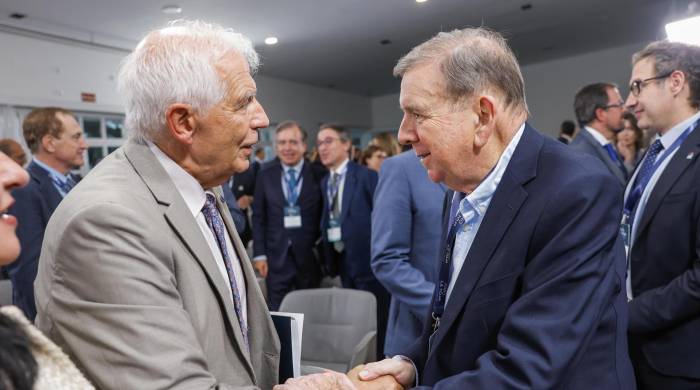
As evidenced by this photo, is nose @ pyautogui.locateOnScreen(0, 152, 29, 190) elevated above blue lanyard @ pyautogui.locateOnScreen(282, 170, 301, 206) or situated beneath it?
elevated above

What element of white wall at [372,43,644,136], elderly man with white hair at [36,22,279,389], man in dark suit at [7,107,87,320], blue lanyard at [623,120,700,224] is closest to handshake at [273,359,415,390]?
elderly man with white hair at [36,22,279,389]

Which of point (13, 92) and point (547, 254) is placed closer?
point (547, 254)

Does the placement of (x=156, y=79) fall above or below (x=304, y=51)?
below

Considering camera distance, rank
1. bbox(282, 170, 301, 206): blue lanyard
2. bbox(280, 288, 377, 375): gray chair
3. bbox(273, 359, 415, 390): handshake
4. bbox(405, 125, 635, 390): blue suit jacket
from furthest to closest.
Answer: bbox(282, 170, 301, 206): blue lanyard
bbox(280, 288, 377, 375): gray chair
bbox(273, 359, 415, 390): handshake
bbox(405, 125, 635, 390): blue suit jacket

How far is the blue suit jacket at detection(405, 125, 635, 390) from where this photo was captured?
102cm

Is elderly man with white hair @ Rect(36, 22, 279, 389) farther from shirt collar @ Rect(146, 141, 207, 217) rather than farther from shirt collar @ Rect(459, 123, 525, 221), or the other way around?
shirt collar @ Rect(459, 123, 525, 221)

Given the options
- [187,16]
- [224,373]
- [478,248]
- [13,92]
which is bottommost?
[224,373]

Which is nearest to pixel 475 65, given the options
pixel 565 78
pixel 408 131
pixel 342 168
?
pixel 408 131

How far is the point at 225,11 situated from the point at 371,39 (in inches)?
127

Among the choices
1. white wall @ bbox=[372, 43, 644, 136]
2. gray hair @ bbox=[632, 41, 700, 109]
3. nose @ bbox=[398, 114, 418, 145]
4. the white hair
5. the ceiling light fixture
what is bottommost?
nose @ bbox=[398, 114, 418, 145]

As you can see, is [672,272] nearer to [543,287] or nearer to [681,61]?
[681,61]

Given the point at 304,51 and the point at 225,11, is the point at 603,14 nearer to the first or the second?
the point at 304,51

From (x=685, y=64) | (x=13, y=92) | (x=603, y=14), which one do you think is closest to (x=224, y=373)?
(x=685, y=64)

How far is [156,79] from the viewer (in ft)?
3.79
